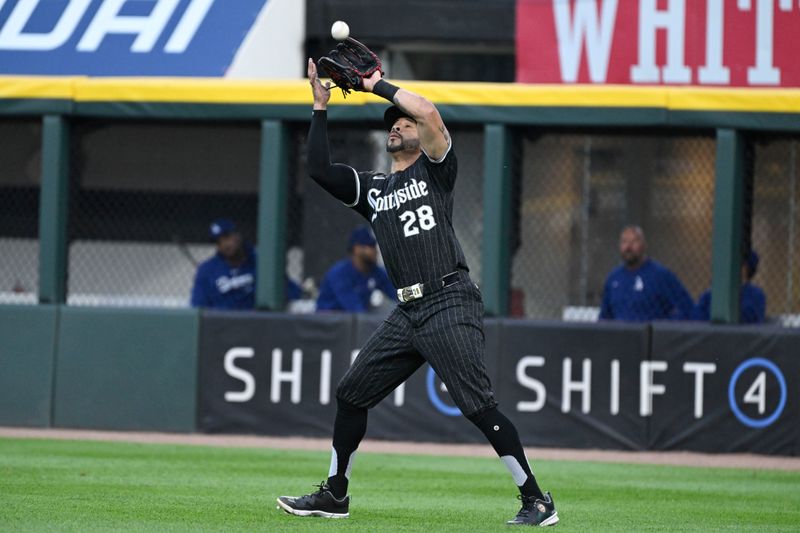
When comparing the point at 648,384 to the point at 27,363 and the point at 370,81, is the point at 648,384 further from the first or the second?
the point at 370,81

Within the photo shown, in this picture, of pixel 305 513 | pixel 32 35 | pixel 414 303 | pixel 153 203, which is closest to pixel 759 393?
pixel 414 303

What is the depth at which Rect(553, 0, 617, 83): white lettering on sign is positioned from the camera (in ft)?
38.8

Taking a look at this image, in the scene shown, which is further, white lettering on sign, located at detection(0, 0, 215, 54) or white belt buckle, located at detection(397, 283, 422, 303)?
white lettering on sign, located at detection(0, 0, 215, 54)

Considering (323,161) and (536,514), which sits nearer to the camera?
(536,514)

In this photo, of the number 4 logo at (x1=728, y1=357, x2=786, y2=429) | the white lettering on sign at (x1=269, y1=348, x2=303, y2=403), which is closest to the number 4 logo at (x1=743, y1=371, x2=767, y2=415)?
the number 4 logo at (x1=728, y1=357, x2=786, y2=429)

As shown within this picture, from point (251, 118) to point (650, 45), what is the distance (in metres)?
3.44

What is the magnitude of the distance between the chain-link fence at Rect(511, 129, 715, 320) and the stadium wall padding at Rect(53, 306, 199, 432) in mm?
3410

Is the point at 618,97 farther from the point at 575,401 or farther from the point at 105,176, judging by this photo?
the point at 105,176

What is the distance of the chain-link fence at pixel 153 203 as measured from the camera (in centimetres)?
1423

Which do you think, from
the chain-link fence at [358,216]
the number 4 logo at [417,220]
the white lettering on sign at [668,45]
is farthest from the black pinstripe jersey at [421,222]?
the white lettering on sign at [668,45]


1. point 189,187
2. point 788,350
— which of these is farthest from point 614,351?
point 189,187

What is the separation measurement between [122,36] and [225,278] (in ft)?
7.69

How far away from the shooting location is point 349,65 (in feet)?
21.1

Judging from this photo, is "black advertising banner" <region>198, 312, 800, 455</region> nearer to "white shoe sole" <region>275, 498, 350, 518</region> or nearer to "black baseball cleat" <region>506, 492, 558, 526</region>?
"white shoe sole" <region>275, 498, 350, 518</region>
